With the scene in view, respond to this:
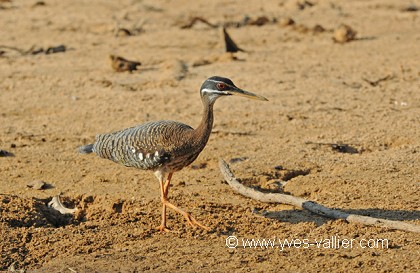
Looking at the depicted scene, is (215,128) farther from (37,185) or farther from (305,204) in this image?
(305,204)

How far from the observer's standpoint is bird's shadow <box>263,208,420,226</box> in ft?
24.4

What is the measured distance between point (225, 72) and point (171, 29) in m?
2.88

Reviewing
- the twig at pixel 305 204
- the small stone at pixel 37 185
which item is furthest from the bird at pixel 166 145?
the small stone at pixel 37 185

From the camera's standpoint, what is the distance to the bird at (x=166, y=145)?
7.37m

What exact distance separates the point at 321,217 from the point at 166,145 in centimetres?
143

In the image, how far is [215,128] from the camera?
33.3 feet

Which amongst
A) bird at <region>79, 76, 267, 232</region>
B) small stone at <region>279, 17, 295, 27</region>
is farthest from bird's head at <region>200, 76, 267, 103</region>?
small stone at <region>279, 17, 295, 27</region>

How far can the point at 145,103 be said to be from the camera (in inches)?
436

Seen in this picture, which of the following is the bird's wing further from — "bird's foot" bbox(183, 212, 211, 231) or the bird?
"bird's foot" bbox(183, 212, 211, 231)

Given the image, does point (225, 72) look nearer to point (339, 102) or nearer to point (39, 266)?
point (339, 102)

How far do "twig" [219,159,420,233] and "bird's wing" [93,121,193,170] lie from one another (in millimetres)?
874

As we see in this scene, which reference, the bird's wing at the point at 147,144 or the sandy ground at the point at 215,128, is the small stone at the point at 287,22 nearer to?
the sandy ground at the point at 215,128

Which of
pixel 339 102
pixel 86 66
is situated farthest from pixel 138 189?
pixel 86 66

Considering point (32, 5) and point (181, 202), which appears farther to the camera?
point (32, 5)
